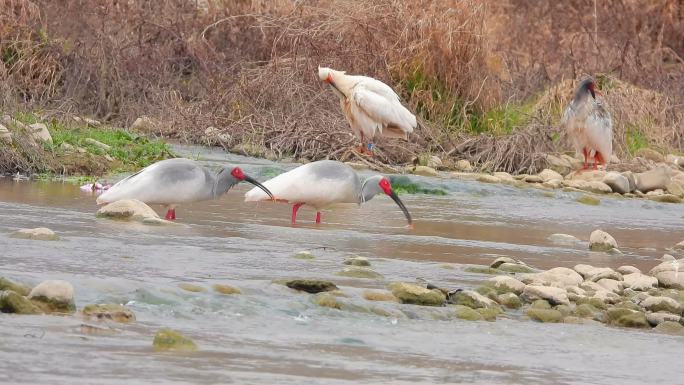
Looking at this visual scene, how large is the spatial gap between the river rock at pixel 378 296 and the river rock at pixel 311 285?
17 centimetres

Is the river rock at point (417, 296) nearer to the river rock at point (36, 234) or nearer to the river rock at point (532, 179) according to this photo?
the river rock at point (36, 234)

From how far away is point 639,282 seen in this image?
8008 mm

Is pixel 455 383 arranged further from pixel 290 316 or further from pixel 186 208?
pixel 186 208

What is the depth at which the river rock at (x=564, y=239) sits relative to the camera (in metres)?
10.3

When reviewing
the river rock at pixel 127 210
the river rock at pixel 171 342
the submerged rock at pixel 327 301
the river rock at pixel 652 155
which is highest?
the river rock at pixel 652 155

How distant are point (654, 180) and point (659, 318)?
8411 millimetres

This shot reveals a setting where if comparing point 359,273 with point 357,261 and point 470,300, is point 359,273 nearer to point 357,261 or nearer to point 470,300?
point 357,261

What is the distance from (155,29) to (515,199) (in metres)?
7.51

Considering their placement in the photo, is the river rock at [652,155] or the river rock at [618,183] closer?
the river rock at [618,183]

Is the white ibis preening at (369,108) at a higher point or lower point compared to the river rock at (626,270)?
higher

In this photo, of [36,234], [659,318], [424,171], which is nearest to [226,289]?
[36,234]

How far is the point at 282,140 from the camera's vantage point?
15609 millimetres

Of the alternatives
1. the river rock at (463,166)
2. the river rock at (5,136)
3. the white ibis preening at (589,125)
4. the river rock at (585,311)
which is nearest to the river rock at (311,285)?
the river rock at (585,311)

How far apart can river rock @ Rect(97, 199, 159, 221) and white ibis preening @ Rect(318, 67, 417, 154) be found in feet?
19.7
